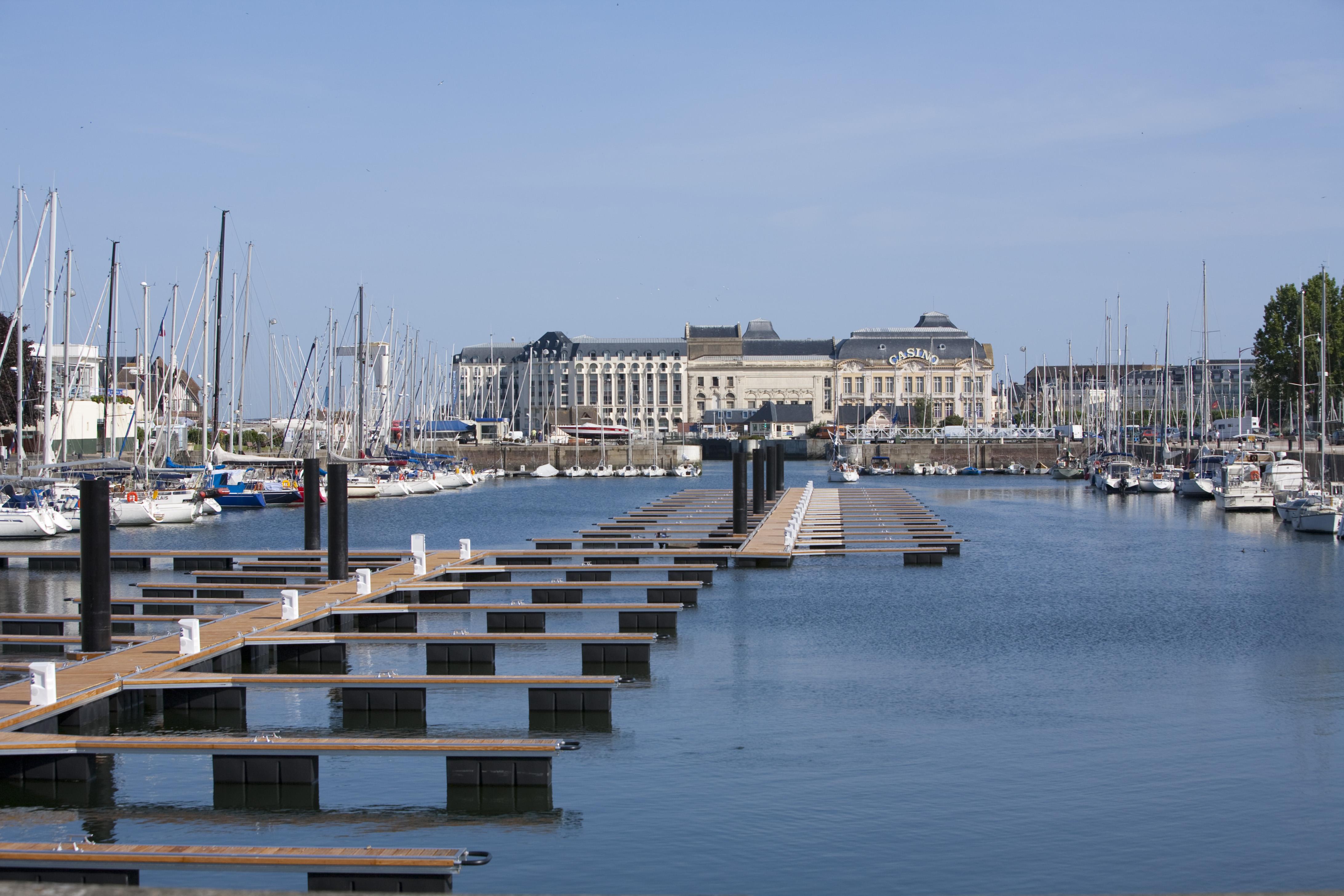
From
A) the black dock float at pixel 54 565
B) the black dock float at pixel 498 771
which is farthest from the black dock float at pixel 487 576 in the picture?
the black dock float at pixel 498 771

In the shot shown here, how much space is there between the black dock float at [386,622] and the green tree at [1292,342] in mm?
82887

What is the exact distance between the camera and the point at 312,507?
46812 millimetres

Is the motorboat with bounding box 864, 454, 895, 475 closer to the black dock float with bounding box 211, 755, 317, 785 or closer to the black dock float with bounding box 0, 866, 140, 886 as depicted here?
the black dock float with bounding box 211, 755, 317, 785

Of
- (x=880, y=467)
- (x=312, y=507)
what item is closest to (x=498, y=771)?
(x=312, y=507)

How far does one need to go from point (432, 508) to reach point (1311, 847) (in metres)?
74.3

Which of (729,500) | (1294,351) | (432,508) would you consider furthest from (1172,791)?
(1294,351)

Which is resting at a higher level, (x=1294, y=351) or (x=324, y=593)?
(x=1294, y=351)

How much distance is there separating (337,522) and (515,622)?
5.25 m

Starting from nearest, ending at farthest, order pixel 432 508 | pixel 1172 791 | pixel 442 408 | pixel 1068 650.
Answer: pixel 1172 791, pixel 1068 650, pixel 432 508, pixel 442 408

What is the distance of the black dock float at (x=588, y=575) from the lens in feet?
134

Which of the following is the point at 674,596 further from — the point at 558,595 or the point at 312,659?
the point at 312,659

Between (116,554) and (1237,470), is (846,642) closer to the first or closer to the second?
(116,554)

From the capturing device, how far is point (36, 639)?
27969 millimetres

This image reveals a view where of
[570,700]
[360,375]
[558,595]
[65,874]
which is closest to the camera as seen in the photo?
[65,874]
